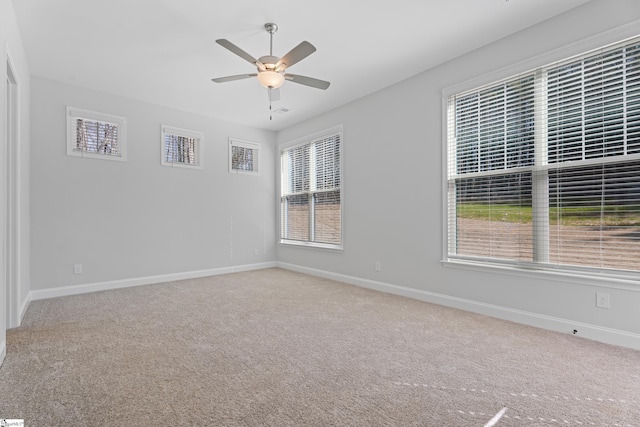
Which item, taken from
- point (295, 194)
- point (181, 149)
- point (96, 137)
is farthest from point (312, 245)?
point (96, 137)

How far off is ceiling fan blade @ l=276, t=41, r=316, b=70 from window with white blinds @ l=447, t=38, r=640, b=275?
188 cm

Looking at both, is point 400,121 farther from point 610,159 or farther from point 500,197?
point 610,159

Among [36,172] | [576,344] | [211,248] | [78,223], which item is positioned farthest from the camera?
[211,248]

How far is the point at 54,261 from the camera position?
13.2ft

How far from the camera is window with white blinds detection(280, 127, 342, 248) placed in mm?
5168

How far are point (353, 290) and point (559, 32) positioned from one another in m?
3.50

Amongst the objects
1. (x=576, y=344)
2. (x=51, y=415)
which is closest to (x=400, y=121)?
(x=576, y=344)

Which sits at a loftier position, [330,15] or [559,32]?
[330,15]

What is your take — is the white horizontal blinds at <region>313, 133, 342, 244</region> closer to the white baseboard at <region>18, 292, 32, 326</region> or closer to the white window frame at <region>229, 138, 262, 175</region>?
the white window frame at <region>229, 138, 262, 175</region>

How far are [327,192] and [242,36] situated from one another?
2.77m

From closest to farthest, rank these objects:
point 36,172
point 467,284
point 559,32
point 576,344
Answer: point 576,344, point 559,32, point 467,284, point 36,172

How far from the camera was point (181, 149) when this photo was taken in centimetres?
517

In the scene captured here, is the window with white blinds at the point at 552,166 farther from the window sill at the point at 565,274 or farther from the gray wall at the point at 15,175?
the gray wall at the point at 15,175

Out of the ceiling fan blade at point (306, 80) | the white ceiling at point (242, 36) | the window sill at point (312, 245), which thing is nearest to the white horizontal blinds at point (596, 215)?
the white ceiling at point (242, 36)
